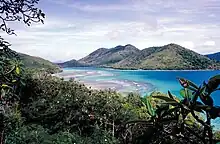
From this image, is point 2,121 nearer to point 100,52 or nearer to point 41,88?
point 41,88

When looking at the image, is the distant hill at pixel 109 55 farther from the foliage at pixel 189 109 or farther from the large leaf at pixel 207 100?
the large leaf at pixel 207 100

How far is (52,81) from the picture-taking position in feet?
35.0

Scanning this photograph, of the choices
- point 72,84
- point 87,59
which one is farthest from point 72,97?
point 87,59

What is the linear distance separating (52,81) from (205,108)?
32.5 ft

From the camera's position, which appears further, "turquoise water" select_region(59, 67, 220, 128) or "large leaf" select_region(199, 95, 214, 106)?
"turquoise water" select_region(59, 67, 220, 128)

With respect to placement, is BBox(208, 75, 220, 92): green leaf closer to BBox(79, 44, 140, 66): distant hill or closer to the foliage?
the foliage

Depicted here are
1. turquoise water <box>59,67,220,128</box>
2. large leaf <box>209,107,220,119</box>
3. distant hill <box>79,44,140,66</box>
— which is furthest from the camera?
distant hill <box>79,44,140,66</box>

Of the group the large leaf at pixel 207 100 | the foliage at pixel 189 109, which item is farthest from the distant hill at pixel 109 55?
the large leaf at pixel 207 100

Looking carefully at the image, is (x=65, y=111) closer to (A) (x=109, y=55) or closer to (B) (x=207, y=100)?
(B) (x=207, y=100)

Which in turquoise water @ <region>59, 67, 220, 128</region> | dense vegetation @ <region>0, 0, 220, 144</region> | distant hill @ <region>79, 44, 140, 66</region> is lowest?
turquoise water @ <region>59, 67, 220, 128</region>

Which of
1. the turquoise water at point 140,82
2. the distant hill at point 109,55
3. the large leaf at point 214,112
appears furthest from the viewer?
the distant hill at point 109,55

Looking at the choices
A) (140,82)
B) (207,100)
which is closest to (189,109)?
(207,100)

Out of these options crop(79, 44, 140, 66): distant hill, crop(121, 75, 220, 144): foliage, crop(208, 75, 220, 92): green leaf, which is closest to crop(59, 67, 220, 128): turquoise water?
crop(121, 75, 220, 144): foliage

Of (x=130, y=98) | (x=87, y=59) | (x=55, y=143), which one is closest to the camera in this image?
(x=55, y=143)
